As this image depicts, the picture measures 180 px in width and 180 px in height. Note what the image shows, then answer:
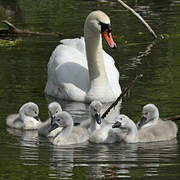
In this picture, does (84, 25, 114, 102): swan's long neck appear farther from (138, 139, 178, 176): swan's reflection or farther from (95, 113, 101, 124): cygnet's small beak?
(138, 139, 178, 176): swan's reflection

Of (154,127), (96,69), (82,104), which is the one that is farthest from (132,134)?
(96,69)

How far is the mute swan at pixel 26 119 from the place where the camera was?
44.3 ft

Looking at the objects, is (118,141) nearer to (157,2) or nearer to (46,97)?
(46,97)

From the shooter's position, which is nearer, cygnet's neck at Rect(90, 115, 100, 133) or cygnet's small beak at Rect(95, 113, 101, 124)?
cygnet's small beak at Rect(95, 113, 101, 124)

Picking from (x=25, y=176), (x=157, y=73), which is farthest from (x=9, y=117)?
(x=157, y=73)

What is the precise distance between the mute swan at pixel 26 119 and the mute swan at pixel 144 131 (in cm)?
144

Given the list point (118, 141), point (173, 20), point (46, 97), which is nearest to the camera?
point (118, 141)

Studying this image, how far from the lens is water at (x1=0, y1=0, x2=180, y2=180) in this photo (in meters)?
11.4

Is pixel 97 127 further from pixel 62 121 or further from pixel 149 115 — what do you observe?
pixel 149 115

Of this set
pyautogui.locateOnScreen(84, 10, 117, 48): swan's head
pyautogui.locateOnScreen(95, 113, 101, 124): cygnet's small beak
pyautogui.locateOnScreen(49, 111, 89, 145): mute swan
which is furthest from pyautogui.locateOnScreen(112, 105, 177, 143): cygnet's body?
pyautogui.locateOnScreen(84, 10, 117, 48): swan's head

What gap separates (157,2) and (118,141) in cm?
1289

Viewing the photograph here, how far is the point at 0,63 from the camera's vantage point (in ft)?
58.3

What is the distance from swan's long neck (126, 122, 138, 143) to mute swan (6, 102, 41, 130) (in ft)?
5.10

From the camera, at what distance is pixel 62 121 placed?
41.6 feet
